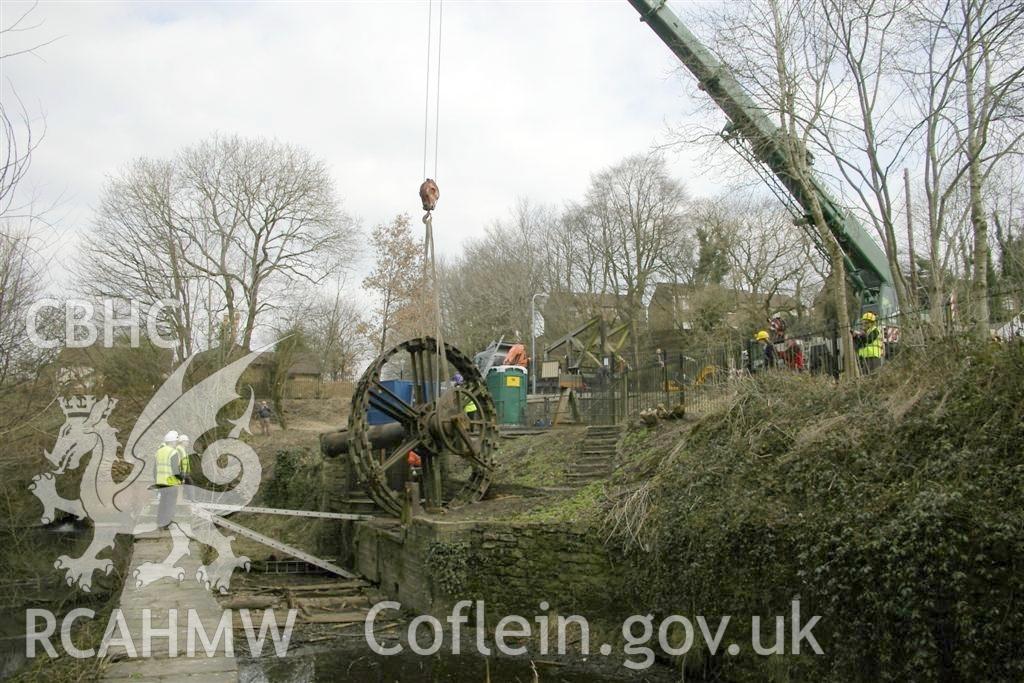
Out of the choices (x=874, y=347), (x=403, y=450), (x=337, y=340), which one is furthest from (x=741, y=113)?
(x=337, y=340)

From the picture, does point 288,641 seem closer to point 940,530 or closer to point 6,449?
point 6,449

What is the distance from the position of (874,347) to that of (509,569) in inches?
233

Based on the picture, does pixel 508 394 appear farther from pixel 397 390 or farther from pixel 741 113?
pixel 741 113

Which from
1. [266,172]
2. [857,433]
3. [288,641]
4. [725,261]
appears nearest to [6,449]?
[288,641]

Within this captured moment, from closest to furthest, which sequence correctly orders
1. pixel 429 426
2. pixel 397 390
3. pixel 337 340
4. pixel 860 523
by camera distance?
pixel 860 523 < pixel 429 426 < pixel 397 390 < pixel 337 340

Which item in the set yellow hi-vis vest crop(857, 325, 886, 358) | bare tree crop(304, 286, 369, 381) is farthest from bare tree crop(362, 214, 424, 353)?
yellow hi-vis vest crop(857, 325, 886, 358)

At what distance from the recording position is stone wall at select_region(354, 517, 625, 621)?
1010cm

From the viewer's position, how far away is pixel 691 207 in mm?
42875

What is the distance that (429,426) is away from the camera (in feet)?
44.9

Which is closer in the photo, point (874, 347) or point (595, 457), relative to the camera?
point (874, 347)

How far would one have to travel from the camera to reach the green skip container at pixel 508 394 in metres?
22.6

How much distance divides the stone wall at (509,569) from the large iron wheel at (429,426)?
1434 millimetres

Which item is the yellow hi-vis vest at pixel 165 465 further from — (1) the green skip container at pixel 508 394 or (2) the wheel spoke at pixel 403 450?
(1) the green skip container at pixel 508 394

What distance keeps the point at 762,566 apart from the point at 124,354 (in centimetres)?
1930
